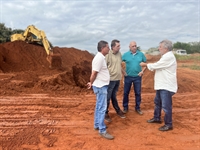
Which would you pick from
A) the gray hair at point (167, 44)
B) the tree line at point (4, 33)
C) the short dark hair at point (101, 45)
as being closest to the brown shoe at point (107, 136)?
the short dark hair at point (101, 45)

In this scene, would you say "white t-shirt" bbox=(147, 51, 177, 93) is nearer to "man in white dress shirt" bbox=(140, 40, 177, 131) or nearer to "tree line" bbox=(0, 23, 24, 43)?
"man in white dress shirt" bbox=(140, 40, 177, 131)

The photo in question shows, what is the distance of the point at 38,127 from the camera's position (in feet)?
16.1

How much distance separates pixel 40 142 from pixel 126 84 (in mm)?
2826

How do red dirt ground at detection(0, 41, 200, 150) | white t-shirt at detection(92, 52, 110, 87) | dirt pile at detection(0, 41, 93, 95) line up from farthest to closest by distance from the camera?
dirt pile at detection(0, 41, 93, 95) < white t-shirt at detection(92, 52, 110, 87) < red dirt ground at detection(0, 41, 200, 150)

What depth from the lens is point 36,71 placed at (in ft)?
45.0

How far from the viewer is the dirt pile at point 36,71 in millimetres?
8836

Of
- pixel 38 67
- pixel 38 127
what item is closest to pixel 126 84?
pixel 38 127

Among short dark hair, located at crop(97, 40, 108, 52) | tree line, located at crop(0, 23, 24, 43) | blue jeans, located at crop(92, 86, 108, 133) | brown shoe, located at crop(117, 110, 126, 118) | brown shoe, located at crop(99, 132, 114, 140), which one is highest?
tree line, located at crop(0, 23, 24, 43)

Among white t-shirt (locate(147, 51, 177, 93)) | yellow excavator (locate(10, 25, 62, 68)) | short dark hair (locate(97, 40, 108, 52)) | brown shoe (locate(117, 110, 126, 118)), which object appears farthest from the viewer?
yellow excavator (locate(10, 25, 62, 68))

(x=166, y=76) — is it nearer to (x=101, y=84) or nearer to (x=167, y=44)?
(x=167, y=44)

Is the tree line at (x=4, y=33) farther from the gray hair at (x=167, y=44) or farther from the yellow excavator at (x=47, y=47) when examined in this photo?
the gray hair at (x=167, y=44)

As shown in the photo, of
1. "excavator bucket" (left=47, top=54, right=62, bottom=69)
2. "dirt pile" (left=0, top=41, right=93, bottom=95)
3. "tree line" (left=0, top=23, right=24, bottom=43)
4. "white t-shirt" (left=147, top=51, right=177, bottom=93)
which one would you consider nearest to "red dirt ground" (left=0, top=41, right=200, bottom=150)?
"dirt pile" (left=0, top=41, right=93, bottom=95)

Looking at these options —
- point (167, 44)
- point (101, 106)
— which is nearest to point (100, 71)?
point (101, 106)

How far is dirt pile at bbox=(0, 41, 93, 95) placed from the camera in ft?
29.0
